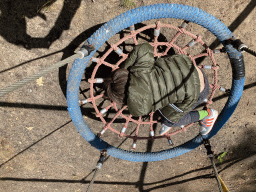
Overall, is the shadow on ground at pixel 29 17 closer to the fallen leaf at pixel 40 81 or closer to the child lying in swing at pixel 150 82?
the fallen leaf at pixel 40 81

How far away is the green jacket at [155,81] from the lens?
1.59m

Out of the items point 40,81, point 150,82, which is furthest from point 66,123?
point 150,82

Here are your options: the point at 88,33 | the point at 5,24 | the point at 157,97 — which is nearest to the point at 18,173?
the point at 5,24

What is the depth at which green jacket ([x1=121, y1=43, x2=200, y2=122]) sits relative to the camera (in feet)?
5.23

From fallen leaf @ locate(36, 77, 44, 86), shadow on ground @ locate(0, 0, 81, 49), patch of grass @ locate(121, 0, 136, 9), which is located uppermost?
shadow on ground @ locate(0, 0, 81, 49)

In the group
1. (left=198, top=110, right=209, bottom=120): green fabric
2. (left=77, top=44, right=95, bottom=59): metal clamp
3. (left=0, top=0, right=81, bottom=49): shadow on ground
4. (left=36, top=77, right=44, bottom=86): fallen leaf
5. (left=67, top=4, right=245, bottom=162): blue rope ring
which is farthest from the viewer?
(left=36, top=77, right=44, bottom=86): fallen leaf

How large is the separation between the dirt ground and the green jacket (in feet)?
3.22

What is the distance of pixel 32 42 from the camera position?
2.36 meters

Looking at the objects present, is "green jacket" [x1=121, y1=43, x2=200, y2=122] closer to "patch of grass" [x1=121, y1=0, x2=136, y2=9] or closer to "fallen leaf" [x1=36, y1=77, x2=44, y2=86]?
"patch of grass" [x1=121, y1=0, x2=136, y2=9]

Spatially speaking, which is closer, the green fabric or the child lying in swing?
the child lying in swing

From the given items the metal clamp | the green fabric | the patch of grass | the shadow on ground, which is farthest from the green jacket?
the shadow on ground

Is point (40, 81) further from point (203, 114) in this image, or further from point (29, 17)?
point (203, 114)

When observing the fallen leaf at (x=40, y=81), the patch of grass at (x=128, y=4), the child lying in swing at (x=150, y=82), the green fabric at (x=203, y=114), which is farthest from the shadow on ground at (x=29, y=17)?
the green fabric at (x=203, y=114)

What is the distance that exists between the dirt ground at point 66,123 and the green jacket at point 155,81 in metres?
0.98
